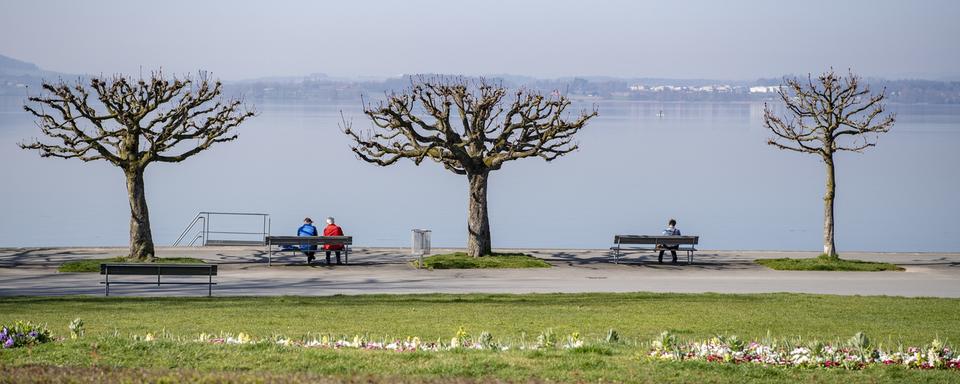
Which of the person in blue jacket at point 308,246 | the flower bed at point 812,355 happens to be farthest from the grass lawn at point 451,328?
the person in blue jacket at point 308,246

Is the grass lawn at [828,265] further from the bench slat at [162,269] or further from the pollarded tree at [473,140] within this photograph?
the bench slat at [162,269]

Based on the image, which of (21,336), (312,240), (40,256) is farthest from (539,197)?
(21,336)

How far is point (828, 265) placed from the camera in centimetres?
2884

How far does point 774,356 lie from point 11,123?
510 ft

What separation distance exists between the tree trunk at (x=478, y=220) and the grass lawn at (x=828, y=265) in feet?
20.6

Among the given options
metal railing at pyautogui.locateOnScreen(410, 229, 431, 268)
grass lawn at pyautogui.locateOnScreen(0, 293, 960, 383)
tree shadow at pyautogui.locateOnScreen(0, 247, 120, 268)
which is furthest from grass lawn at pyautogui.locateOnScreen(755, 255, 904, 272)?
tree shadow at pyautogui.locateOnScreen(0, 247, 120, 268)

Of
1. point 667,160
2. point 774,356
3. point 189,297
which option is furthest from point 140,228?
point 667,160

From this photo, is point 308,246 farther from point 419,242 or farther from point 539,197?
point 539,197

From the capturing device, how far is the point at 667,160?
97625 millimetres

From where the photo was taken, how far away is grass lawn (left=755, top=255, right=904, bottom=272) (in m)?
28.8

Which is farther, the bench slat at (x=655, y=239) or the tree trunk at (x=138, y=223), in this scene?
the bench slat at (x=655, y=239)

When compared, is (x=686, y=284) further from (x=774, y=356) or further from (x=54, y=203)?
(x=54, y=203)

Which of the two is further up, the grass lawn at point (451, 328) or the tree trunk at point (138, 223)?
the tree trunk at point (138, 223)

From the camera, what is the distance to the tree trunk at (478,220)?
1171 inches
